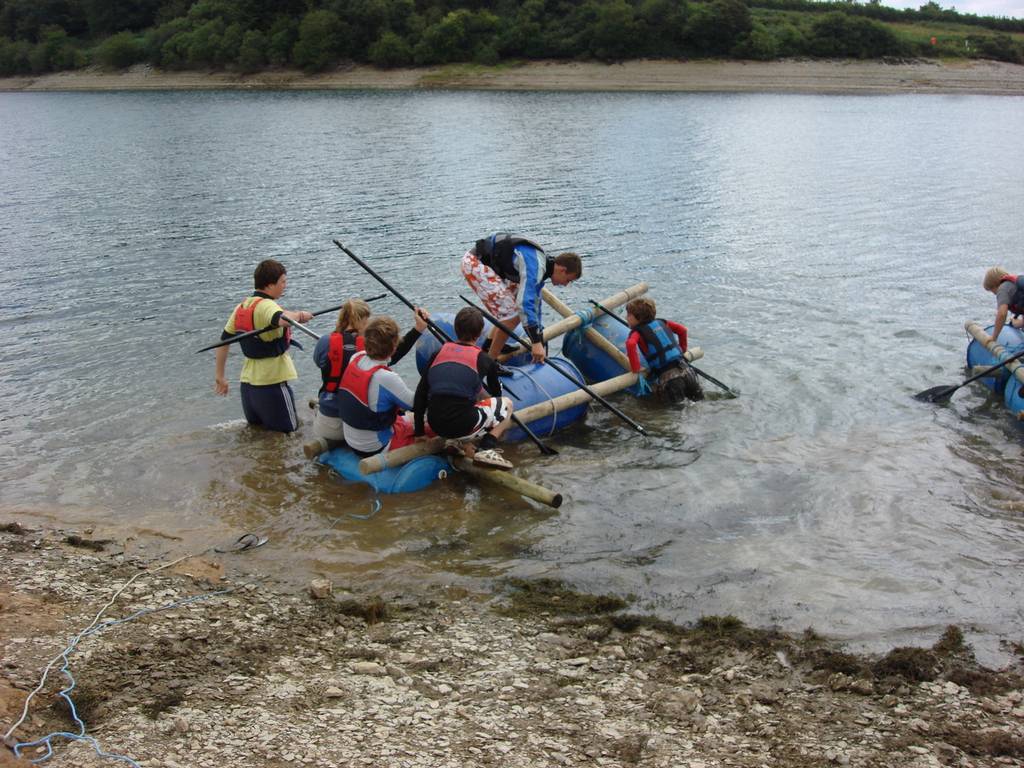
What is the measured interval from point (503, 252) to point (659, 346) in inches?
99.5

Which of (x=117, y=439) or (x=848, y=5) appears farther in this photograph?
(x=848, y=5)

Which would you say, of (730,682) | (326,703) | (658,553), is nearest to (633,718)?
(730,682)

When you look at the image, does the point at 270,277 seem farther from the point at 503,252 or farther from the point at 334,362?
the point at 503,252

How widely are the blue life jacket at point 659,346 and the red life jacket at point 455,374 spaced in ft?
12.2

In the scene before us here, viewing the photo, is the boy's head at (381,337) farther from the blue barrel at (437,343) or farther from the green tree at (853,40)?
the green tree at (853,40)

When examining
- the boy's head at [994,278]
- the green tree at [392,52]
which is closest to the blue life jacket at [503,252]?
the boy's head at [994,278]

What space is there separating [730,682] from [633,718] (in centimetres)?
93

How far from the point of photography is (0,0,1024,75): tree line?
69.4m

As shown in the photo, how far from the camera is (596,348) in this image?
42.9 ft

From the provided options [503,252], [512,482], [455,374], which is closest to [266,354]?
[455,374]

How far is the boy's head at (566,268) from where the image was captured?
36.1 feet

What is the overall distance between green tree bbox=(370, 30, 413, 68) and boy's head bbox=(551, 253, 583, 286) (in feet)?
225

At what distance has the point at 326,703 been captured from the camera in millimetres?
6043

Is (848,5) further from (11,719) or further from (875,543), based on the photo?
(11,719)
